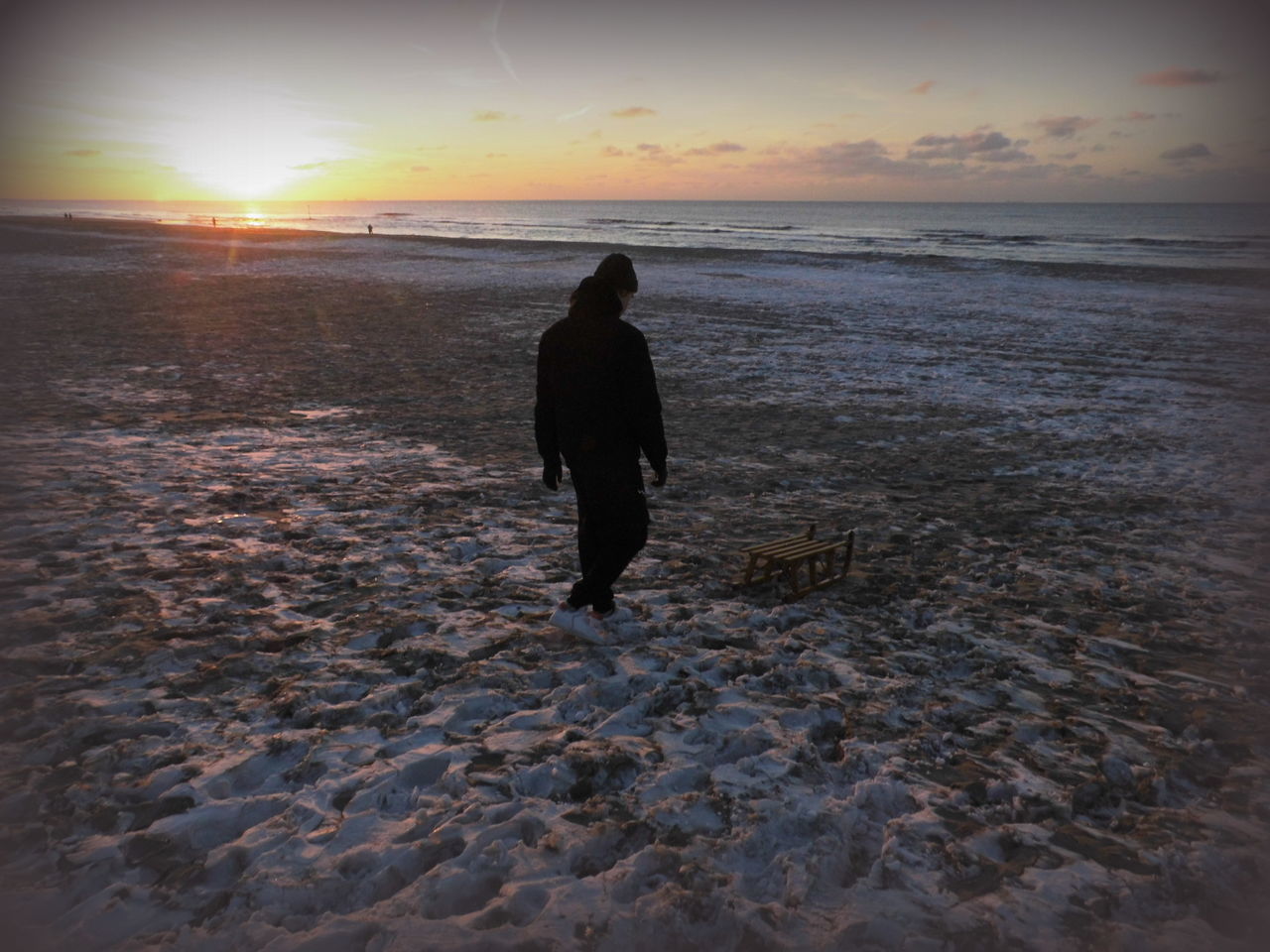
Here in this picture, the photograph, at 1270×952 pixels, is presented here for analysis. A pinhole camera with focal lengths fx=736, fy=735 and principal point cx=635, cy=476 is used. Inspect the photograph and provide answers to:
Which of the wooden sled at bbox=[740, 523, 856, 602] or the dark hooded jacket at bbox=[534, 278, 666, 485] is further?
the wooden sled at bbox=[740, 523, 856, 602]

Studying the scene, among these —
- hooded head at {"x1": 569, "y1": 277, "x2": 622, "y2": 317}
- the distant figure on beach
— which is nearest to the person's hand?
the distant figure on beach

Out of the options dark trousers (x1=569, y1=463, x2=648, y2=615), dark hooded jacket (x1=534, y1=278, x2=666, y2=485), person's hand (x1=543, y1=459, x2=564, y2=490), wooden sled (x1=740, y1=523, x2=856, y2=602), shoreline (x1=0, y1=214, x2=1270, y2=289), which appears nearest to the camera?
dark hooded jacket (x1=534, y1=278, x2=666, y2=485)

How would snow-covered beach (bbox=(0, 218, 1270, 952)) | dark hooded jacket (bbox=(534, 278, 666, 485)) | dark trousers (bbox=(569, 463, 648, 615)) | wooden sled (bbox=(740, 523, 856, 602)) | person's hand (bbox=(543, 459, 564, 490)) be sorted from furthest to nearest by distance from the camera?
wooden sled (bbox=(740, 523, 856, 602)) < person's hand (bbox=(543, 459, 564, 490)) < dark trousers (bbox=(569, 463, 648, 615)) < dark hooded jacket (bbox=(534, 278, 666, 485)) < snow-covered beach (bbox=(0, 218, 1270, 952))

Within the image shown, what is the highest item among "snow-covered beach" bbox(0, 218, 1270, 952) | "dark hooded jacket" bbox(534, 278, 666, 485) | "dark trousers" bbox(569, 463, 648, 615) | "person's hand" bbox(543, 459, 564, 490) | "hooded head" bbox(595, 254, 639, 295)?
"hooded head" bbox(595, 254, 639, 295)

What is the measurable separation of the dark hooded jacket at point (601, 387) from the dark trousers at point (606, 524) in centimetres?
4

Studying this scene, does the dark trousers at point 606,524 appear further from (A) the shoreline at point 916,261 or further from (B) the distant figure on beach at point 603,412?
(A) the shoreline at point 916,261

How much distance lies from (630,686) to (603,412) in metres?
1.68

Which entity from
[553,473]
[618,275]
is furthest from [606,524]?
[618,275]

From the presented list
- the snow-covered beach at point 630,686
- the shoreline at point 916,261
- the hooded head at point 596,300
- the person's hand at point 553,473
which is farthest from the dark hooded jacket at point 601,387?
the shoreline at point 916,261

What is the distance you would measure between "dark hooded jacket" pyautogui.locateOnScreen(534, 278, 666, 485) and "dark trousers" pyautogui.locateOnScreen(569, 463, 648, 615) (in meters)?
0.04

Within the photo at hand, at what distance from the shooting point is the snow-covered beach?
3.03 metres

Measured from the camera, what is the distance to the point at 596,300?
14.5 ft

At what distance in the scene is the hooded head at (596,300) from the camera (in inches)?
173

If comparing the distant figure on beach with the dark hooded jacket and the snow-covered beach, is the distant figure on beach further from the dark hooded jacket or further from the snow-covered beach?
the snow-covered beach
